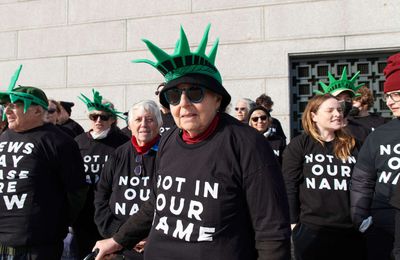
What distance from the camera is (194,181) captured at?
194 centimetres

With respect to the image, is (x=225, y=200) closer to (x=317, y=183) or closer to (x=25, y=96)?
(x=317, y=183)

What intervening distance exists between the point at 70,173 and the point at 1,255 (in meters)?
0.81

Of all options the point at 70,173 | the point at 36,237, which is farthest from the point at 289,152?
the point at 36,237

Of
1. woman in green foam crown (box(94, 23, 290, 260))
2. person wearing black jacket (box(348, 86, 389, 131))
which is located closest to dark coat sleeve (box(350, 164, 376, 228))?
woman in green foam crown (box(94, 23, 290, 260))

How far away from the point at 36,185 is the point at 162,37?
180 inches

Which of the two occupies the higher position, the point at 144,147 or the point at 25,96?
the point at 25,96

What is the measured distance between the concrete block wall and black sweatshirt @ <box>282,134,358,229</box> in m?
2.91

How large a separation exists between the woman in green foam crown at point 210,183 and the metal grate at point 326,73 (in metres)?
4.97

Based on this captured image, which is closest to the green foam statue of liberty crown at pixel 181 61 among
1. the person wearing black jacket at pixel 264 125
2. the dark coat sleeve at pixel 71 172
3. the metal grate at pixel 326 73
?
the dark coat sleeve at pixel 71 172

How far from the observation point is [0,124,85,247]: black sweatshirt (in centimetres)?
324

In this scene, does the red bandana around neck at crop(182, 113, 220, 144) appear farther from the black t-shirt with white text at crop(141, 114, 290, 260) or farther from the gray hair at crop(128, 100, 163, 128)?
the gray hair at crop(128, 100, 163, 128)

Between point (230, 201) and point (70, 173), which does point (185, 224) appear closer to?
point (230, 201)

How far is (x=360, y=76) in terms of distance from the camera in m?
6.63

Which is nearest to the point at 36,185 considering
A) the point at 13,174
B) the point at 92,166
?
the point at 13,174
